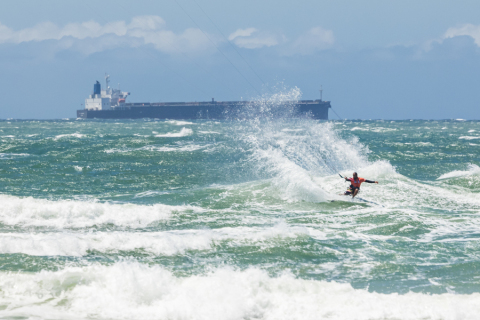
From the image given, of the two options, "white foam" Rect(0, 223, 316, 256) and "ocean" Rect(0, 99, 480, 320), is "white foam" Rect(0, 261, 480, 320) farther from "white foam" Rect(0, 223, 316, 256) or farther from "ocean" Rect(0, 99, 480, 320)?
"white foam" Rect(0, 223, 316, 256)

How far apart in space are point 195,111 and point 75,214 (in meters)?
139

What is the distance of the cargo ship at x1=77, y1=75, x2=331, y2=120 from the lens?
145 m

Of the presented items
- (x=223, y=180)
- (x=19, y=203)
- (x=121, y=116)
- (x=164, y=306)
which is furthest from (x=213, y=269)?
(x=121, y=116)

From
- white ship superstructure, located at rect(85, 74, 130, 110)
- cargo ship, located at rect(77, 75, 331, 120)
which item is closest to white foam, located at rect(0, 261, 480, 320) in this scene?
cargo ship, located at rect(77, 75, 331, 120)

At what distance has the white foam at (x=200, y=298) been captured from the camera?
8.41 metres

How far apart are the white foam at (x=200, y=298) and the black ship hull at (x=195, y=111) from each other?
132802mm

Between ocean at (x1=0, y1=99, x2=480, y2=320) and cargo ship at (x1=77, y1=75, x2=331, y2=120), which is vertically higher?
cargo ship at (x1=77, y1=75, x2=331, y2=120)

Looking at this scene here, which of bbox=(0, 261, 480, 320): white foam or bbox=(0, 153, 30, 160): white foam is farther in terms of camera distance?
bbox=(0, 153, 30, 160): white foam

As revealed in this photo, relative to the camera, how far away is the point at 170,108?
156 m

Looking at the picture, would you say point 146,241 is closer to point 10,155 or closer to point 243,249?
point 243,249

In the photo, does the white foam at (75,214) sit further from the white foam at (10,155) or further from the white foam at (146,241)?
the white foam at (10,155)

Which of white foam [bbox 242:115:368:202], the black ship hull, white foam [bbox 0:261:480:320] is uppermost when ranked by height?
the black ship hull

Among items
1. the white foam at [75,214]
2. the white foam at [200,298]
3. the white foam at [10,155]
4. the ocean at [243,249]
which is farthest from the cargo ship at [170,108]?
the white foam at [200,298]

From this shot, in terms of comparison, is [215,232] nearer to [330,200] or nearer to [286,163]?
[330,200]
